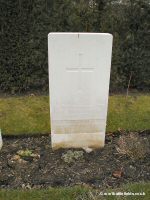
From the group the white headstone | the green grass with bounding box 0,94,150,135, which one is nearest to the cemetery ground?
the green grass with bounding box 0,94,150,135

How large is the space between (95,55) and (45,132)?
71.9 inches

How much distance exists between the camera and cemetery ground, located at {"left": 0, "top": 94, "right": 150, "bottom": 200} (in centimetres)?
484

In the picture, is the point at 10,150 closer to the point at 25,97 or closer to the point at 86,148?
the point at 86,148

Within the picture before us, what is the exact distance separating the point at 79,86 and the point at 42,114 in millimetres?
1736

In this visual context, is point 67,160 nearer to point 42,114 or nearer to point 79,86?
point 79,86

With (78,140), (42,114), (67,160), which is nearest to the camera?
(67,160)

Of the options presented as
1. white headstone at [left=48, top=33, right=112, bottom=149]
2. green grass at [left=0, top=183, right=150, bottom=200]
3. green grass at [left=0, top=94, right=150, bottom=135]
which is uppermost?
white headstone at [left=48, top=33, right=112, bottom=149]

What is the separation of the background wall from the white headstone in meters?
2.32

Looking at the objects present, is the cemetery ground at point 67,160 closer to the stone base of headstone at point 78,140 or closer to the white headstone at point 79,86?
the stone base of headstone at point 78,140

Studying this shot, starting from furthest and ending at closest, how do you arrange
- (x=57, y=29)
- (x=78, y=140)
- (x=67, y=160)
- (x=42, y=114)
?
(x=57, y=29) < (x=42, y=114) < (x=78, y=140) < (x=67, y=160)

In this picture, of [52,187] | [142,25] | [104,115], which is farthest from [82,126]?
[142,25]

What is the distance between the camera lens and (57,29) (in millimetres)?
7438

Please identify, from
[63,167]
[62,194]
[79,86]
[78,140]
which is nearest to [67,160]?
[63,167]

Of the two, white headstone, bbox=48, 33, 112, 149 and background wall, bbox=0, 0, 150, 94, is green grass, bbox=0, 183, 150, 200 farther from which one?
background wall, bbox=0, 0, 150, 94
